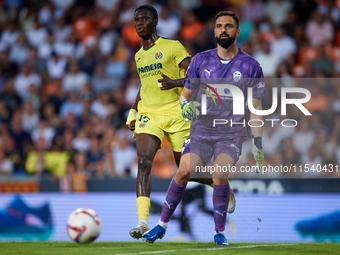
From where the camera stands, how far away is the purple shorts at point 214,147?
5891mm

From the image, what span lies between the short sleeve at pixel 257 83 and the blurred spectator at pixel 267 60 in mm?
5337

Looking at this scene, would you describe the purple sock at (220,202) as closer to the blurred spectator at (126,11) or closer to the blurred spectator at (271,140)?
the blurred spectator at (271,140)

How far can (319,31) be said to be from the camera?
12.0m

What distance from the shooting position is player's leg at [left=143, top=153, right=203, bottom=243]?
19.4ft

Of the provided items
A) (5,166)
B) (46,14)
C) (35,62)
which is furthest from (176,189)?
(46,14)

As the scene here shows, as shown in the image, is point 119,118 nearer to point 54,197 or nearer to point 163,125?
point 54,197

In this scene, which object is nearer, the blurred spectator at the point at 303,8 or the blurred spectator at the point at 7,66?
the blurred spectator at the point at 303,8

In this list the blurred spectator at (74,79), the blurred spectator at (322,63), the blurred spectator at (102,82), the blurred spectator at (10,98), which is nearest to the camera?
the blurred spectator at (322,63)

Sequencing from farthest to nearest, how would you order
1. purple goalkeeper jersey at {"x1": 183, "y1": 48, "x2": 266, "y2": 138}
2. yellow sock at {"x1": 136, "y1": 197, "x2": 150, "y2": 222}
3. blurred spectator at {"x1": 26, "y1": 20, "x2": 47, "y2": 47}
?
1. blurred spectator at {"x1": 26, "y1": 20, "x2": 47, "y2": 47}
2. yellow sock at {"x1": 136, "y1": 197, "x2": 150, "y2": 222}
3. purple goalkeeper jersey at {"x1": 183, "y1": 48, "x2": 266, "y2": 138}

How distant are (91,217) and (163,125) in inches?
58.7

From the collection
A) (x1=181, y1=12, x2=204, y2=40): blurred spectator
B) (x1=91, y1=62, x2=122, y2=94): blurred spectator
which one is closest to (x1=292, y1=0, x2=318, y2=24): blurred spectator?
(x1=181, y1=12, x2=204, y2=40): blurred spectator

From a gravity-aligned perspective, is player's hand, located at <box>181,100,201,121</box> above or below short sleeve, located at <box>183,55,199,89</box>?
below

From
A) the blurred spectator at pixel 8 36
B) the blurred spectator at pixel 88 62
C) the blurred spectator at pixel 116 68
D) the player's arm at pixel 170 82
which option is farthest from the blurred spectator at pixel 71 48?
the player's arm at pixel 170 82

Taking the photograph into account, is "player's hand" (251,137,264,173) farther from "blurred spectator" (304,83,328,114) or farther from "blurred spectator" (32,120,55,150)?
"blurred spectator" (32,120,55,150)
